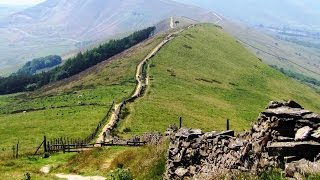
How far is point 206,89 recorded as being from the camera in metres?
130

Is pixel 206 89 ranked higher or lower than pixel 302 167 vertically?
lower

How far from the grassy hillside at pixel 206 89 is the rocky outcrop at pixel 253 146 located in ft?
152

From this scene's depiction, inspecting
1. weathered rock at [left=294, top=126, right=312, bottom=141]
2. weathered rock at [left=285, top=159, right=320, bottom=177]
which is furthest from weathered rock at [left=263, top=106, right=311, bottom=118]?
weathered rock at [left=285, top=159, right=320, bottom=177]

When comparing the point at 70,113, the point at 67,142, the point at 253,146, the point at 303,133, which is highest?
the point at 303,133

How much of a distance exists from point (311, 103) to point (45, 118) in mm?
88684

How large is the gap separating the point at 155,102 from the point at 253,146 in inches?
3073

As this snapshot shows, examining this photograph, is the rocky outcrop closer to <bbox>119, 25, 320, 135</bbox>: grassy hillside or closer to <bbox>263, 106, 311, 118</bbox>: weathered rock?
<bbox>263, 106, 311, 118</bbox>: weathered rock

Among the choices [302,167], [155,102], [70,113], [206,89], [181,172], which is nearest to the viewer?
[302,167]

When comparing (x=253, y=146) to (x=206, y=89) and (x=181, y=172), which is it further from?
(x=206, y=89)

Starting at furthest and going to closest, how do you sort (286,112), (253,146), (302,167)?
(253,146), (286,112), (302,167)

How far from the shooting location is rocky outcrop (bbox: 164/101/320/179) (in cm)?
2370

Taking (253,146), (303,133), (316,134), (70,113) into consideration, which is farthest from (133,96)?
(316,134)

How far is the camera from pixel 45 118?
97375 millimetres

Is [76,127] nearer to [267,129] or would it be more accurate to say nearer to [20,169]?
[20,169]
